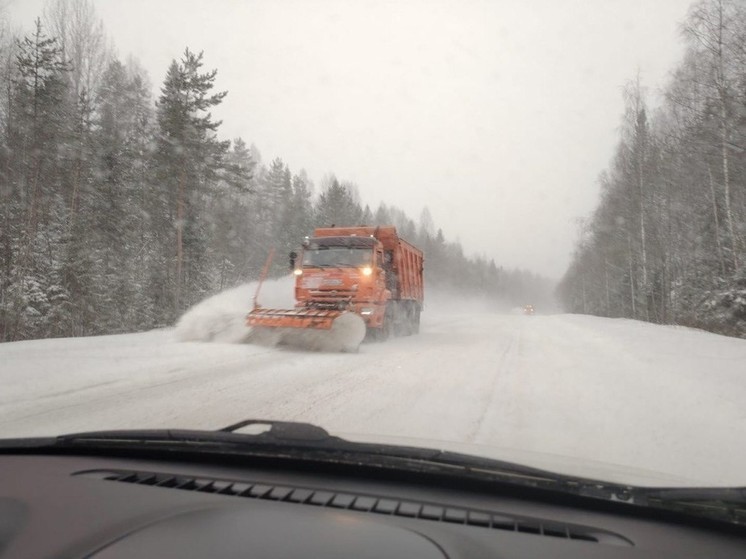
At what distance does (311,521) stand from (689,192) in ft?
111

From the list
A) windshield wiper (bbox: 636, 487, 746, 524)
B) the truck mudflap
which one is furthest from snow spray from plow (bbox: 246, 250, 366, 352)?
windshield wiper (bbox: 636, 487, 746, 524)

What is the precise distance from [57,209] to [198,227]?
6.75m

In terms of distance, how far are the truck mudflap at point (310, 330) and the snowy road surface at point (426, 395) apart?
639 millimetres

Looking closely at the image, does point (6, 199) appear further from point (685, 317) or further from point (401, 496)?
point (685, 317)

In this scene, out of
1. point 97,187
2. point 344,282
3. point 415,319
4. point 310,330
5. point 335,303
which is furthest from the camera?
point 97,187

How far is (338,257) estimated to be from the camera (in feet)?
45.1

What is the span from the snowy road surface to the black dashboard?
1.71m

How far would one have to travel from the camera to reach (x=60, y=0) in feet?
98.5

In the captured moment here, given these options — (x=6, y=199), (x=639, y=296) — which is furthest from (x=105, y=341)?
(x=639, y=296)

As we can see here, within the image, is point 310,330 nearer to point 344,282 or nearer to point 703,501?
point 344,282

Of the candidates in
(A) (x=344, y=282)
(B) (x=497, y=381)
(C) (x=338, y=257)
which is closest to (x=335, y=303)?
(A) (x=344, y=282)


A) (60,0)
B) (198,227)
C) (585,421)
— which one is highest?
(60,0)

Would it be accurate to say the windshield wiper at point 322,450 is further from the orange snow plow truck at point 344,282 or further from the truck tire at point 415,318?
the truck tire at point 415,318

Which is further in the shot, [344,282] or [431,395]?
[344,282]
